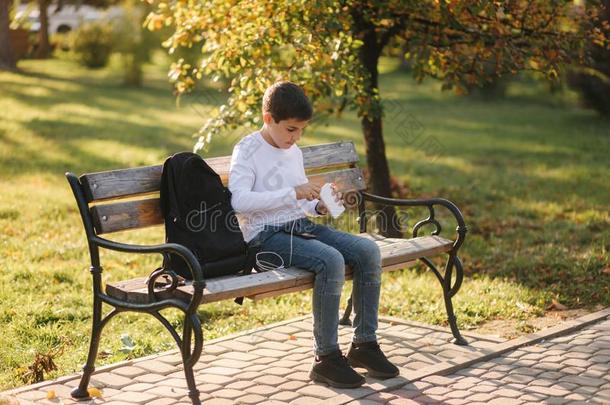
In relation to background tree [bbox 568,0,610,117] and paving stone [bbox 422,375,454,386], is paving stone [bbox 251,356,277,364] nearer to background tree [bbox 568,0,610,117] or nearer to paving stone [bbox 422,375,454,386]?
paving stone [bbox 422,375,454,386]

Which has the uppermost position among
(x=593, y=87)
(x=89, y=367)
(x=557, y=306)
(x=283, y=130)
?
(x=283, y=130)

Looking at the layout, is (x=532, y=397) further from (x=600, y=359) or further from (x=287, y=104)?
(x=287, y=104)

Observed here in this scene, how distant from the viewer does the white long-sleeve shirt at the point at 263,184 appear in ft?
15.5

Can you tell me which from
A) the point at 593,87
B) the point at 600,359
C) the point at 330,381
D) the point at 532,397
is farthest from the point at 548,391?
the point at 593,87

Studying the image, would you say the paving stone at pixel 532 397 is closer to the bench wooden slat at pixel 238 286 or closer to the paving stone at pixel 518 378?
the paving stone at pixel 518 378

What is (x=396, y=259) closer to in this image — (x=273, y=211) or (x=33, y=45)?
(x=273, y=211)

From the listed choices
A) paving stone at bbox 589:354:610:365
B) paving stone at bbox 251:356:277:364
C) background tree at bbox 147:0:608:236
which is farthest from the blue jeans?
background tree at bbox 147:0:608:236

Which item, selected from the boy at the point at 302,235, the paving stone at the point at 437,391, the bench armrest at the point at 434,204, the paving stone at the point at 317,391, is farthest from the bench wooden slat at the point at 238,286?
the bench armrest at the point at 434,204

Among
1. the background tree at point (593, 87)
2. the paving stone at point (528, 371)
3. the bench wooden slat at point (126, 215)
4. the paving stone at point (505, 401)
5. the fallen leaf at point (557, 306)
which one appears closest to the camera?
the paving stone at point (505, 401)

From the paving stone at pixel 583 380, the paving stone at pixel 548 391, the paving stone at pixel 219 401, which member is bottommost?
the paving stone at pixel 583 380

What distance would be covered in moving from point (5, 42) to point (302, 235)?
739 inches

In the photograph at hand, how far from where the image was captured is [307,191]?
4777 millimetres

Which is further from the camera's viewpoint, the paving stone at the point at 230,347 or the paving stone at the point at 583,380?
the paving stone at the point at 230,347

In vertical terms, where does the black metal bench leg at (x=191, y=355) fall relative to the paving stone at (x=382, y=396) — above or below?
above
